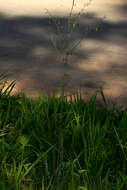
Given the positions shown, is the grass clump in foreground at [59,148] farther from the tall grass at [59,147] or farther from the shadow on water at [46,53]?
the shadow on water at [46,53]

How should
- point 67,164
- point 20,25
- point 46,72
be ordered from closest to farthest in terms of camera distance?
point 67,164
point 46,72
point 20,25

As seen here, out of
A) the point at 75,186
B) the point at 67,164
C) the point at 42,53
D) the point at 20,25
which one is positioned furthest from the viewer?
the point at 20,25

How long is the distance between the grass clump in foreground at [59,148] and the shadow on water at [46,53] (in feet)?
1.67

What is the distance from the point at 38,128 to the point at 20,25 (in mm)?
2095

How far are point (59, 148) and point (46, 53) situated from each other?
5.09ft

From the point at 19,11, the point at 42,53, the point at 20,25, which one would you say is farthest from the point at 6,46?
the point at 19,11

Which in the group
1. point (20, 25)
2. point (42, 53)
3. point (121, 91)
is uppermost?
point (20, 25)

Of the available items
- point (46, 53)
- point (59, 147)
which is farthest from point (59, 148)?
point (46, 53)

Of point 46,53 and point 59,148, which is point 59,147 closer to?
point 59,148

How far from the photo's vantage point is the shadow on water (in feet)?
9.02

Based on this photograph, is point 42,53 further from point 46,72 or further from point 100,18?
point 100,18

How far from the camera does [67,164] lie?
171 centimetres

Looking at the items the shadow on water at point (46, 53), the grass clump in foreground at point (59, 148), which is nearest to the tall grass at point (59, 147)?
the grass clump in foreground at point (59, 148)

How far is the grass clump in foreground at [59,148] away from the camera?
163cm
